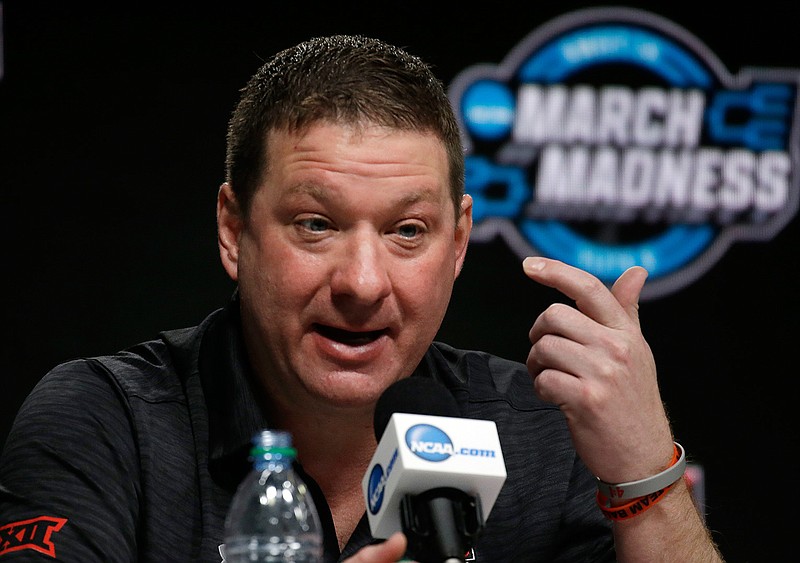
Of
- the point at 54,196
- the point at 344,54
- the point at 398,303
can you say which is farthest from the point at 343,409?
the point at 54,196

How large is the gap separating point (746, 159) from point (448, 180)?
2.32 m

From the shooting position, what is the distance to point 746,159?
3.92m

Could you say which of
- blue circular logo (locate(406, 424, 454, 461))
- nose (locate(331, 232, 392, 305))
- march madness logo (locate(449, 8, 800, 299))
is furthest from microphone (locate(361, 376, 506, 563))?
march madness logo (locate(449, 8, 800, 299))

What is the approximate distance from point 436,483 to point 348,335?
23.6 inches

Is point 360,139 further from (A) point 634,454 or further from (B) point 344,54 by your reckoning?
(A) point 634,454

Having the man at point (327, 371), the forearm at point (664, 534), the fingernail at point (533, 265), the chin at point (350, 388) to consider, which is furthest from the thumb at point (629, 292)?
the chin at point (350, 388)

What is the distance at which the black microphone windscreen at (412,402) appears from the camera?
1406 mm

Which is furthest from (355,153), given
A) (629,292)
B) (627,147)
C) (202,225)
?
(627,147)

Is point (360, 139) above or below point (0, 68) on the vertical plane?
below

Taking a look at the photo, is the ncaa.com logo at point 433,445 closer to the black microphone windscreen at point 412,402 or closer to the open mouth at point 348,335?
the black microphone windscreen at point 412,402

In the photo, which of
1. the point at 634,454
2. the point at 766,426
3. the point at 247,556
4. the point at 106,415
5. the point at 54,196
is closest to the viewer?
the point at 247,556

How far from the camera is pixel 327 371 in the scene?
5.88 ft

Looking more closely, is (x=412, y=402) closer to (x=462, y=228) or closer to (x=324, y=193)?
(x=324, y=193)

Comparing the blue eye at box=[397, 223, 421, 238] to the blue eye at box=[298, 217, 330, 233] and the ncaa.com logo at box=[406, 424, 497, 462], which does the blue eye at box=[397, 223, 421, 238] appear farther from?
the ncaa.com logo at box=[406, 424, 497, 462]
